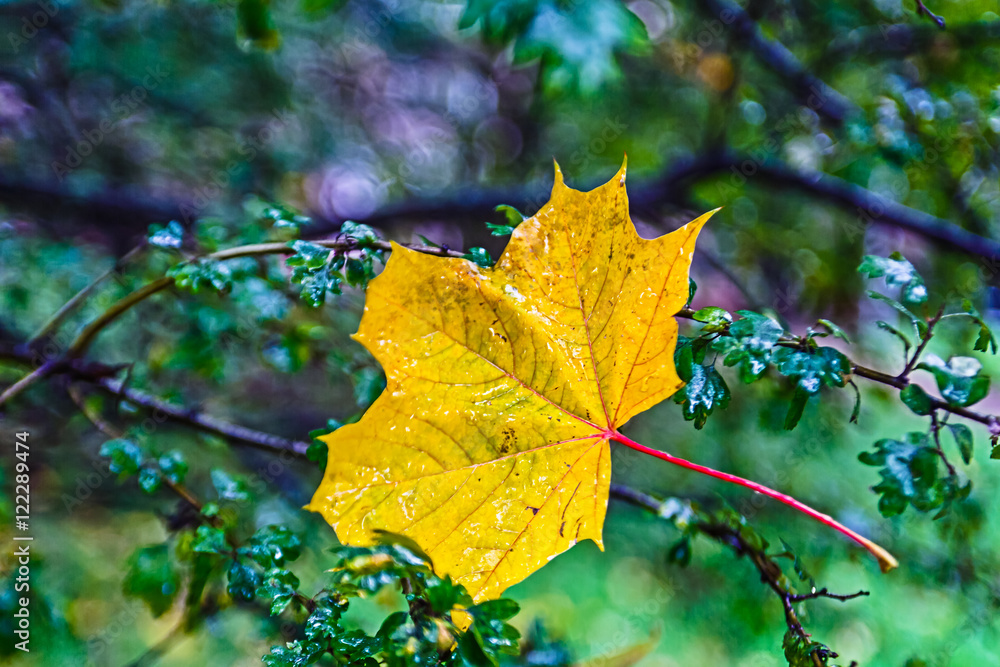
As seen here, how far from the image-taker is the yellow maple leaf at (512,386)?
0.50m

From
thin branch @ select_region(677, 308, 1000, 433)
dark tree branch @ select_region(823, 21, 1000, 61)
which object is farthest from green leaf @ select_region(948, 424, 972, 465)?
dark tree branch @ select_region(823, 21, 1000, 61)

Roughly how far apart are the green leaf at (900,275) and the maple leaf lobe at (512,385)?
0.74 feet

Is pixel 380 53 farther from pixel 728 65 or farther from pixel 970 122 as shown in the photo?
pixel 970 122

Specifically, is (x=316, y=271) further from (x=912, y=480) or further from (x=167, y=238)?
(x=912, y=480)

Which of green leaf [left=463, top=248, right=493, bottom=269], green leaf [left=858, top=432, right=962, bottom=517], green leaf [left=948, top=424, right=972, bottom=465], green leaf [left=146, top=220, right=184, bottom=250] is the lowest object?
green leaf [left=146, top=220, right=184, bottom=250]

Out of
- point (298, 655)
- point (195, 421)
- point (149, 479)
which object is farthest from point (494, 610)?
point (195, 421)

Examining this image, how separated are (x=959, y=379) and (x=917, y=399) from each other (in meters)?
0.04

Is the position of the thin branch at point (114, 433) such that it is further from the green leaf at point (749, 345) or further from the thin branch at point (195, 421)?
the green leaf at point (749, 345)

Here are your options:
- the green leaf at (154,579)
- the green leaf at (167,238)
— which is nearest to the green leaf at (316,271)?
the green leaf at (167,238)

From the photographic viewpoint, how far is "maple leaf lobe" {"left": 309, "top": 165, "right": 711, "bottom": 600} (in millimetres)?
496

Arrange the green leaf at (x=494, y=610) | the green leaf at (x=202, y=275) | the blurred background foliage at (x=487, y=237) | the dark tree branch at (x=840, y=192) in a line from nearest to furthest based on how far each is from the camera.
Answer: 1. the green leaf at (x=494, y=610)
2. the green leaf at (x=202, y=275)
3. the blurred background foliage at (x=487, y=237)
4. the dark tree branch at (x=840, y=192)

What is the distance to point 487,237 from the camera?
2145mm

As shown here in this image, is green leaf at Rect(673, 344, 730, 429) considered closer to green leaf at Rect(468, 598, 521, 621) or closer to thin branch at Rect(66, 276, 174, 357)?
green leaf at Rect(468, 598, 521, 621)

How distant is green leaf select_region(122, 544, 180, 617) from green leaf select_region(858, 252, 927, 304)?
0.93 meters
